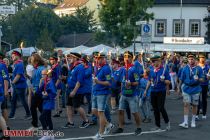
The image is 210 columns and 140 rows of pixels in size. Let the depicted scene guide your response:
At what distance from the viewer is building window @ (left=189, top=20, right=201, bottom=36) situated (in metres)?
65.4

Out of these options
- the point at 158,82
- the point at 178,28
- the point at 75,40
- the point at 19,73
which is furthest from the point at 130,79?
the point at 75,40

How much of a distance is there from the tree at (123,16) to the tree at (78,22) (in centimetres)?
3282

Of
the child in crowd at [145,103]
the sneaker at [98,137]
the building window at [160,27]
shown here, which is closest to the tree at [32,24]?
the building window at [160,27]

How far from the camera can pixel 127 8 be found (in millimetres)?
51844

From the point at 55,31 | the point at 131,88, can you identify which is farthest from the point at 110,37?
the point at 131,88

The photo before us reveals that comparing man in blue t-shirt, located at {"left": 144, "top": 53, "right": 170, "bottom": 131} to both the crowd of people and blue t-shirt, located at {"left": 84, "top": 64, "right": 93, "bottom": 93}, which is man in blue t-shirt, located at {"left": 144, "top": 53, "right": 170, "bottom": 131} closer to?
the crowd of people

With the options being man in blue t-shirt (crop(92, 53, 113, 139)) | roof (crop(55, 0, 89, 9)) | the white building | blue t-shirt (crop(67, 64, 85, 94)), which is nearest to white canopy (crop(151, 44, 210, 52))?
the white building

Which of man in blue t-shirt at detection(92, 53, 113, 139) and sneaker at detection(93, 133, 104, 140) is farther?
man in blue t-shirt at detection(92, 53, 113, 139)

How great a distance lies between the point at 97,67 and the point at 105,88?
0.56 m

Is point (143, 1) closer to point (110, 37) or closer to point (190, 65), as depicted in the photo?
point (110, 37)

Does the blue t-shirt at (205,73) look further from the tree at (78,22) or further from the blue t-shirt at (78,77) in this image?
the tree at (78,22)

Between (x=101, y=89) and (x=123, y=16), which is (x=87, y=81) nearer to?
(x=101, y=89)

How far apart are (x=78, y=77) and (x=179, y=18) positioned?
54.8m

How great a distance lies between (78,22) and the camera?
86625 mm
